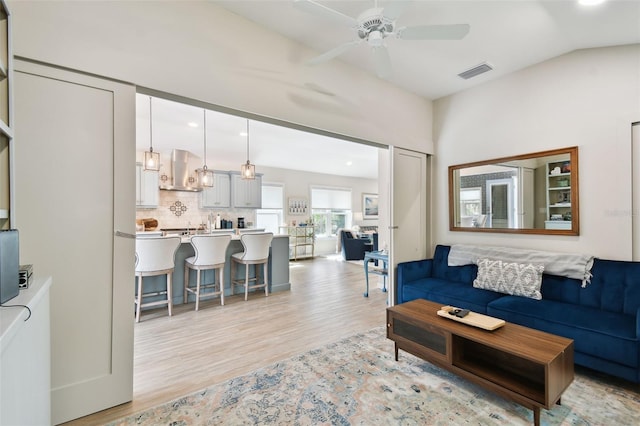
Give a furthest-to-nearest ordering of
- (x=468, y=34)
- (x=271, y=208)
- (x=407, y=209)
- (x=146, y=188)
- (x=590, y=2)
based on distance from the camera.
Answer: (x=271, y=208) → (x=146, y=188) → (x=407, y=209) → (x=468, y=34) → (x=590, y=2)

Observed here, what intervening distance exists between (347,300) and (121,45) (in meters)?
3.89

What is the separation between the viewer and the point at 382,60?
233 cm

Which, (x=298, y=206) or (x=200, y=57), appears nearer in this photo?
(x=200, y=57)

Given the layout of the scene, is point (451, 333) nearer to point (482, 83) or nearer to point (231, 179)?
point (482, 83)

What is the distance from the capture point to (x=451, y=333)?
213 cm

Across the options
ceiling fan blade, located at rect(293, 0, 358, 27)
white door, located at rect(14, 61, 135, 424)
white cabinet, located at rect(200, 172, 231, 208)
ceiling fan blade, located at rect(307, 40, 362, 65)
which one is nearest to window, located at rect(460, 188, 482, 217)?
ceiling fan blade, located at rect(307, 40, 362, 65)

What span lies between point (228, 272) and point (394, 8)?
4.18 meters

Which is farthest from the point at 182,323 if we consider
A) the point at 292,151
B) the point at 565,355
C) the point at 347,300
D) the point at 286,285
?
the point at 292,151

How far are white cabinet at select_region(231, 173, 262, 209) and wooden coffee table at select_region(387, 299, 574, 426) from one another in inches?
215

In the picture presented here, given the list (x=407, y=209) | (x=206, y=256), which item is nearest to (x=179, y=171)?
(x=206, y=256)

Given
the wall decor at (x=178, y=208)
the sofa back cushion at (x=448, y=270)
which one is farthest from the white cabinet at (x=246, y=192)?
the sofa back cushion at (x=448, y=270)

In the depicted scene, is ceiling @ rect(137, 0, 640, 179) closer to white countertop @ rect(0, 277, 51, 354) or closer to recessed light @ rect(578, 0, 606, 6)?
recessed light @ rect(578, 0, 606, 6)

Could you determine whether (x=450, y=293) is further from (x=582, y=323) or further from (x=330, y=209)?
(x=330, y=209)

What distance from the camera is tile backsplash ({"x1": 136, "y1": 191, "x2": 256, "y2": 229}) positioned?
253 inches
